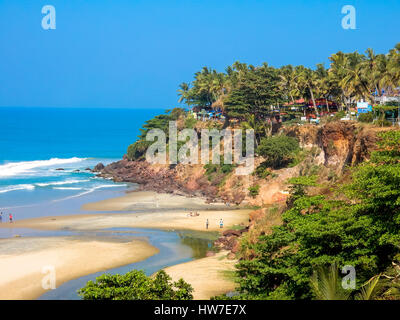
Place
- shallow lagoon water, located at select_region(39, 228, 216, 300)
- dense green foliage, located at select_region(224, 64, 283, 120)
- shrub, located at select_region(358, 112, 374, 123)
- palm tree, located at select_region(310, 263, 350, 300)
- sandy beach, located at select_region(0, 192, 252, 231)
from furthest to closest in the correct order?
dense green foliage, located at select_region(224, 64, 283, 120), sandy beach, located at select_region(0, 192, 252, 231), shrub, located at select_region(358, 112, 374, 123), shallow lagoon water, located at select_region(39, 228, 216, 300), palm tree, located at select_region(310, 263, 350, 300)

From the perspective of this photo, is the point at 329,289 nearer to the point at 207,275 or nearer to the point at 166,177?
the point at 207,275

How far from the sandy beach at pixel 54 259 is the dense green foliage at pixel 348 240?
47.0ft

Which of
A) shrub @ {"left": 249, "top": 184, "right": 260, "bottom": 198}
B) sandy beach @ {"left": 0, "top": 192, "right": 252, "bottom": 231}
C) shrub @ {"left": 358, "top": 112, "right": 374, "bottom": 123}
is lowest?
sandy beach @ {"left": 0, "top": 192, "right": 252, "bottom": 231}

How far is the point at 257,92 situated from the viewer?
69812 millimetres

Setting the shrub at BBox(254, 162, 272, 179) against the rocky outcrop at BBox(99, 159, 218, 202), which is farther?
the rocky outcrop at BBox(99, 159, 218, 202)

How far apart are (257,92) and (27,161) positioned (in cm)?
5501

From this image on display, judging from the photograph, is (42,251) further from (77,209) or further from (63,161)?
(63,161)

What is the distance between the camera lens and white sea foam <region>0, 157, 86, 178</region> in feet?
287

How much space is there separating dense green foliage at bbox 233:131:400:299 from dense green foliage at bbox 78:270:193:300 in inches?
141

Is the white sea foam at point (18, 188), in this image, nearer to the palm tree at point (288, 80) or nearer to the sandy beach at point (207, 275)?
the palm tree at point (288, 80)

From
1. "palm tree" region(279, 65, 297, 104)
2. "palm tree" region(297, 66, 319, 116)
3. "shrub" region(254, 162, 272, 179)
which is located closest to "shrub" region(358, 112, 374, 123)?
"shrub" region(254, 162, 272, 179)

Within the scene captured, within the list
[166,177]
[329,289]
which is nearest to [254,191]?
[166,177]

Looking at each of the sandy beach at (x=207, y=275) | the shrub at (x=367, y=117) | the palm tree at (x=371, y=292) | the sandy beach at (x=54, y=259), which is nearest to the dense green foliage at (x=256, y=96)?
the shrub at (x=367, y=117)

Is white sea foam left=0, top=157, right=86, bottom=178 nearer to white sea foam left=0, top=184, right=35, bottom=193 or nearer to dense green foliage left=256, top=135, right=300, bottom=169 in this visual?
white sea foam left=0, top=184, right=35, bottom=193
